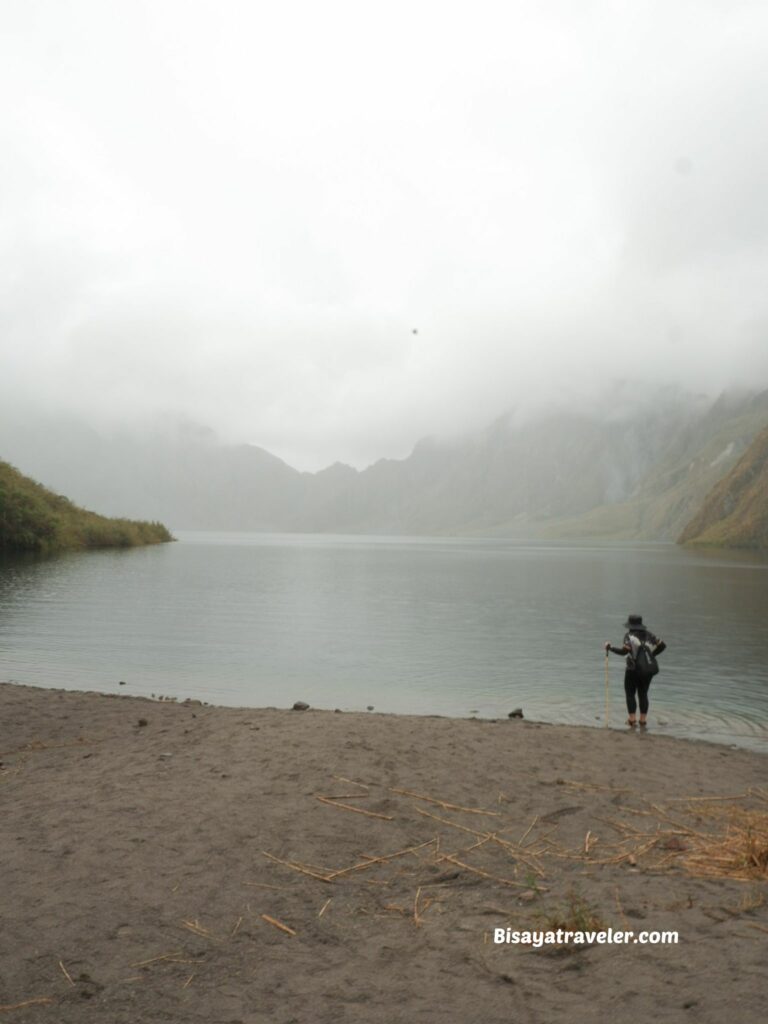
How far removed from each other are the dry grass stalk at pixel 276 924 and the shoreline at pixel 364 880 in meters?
0.03

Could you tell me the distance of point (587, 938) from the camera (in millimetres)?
6965

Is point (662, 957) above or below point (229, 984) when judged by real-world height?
above

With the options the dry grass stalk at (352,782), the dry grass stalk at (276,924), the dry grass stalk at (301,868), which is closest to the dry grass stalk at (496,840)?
the dry grass stalk at (352,782)

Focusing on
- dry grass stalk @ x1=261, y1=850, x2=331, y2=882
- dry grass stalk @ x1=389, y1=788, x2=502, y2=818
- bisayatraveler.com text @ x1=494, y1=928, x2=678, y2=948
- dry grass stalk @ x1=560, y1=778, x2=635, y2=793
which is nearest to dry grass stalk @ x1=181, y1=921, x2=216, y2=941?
dry grass stalk @ x1=261, y1=850, x2=331, y2=882

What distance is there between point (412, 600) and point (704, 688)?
34555 mm

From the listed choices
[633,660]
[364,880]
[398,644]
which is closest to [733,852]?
[364,880]

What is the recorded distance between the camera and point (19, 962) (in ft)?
23.0

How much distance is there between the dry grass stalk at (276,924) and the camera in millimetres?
7645

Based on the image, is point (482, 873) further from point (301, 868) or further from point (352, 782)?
point (352, 782)

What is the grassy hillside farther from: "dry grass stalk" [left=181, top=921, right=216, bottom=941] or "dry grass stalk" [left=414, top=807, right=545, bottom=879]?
"dry grass stalk" [left=181, top=921, right=216, bottom=941]

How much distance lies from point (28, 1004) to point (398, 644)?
31.2m

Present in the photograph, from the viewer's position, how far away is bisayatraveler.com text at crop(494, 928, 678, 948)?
22.6 ft

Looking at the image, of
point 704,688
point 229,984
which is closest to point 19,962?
point 229,984

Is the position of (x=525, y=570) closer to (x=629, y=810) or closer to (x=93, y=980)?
(x=629, y=810)
